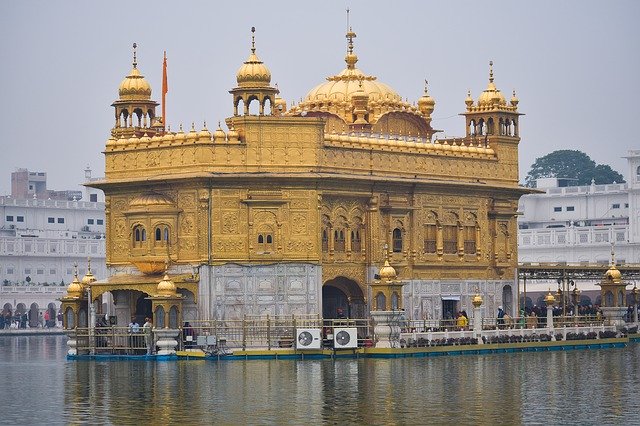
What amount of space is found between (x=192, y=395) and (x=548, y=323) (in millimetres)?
25161

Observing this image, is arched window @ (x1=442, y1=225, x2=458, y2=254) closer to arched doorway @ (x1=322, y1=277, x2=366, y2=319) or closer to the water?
arched doorway @ (x1=322, y1=277, x2=366, y2=319)

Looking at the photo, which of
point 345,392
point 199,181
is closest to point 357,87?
point 199,181

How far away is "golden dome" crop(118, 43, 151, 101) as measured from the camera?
223 ft

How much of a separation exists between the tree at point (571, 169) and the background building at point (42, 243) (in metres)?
41.1

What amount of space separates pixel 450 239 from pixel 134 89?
1318cm

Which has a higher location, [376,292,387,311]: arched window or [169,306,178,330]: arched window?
[376,292,387,311]: arched window

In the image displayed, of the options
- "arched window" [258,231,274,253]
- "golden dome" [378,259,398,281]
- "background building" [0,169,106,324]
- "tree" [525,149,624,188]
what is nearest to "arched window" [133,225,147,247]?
"arched window" [258,231,274,253]

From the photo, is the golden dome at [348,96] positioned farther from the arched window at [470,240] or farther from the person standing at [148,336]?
the person standing at [148,336]

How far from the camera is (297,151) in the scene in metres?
63.5

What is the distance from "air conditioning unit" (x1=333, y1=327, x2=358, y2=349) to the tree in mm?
105086

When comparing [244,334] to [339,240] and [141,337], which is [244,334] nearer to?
[141,337]

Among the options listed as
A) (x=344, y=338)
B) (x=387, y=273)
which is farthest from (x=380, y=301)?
(x=344, y=338)

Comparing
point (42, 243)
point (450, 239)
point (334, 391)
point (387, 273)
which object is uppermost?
point (42, 243)

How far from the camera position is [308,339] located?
58406 millimetres
